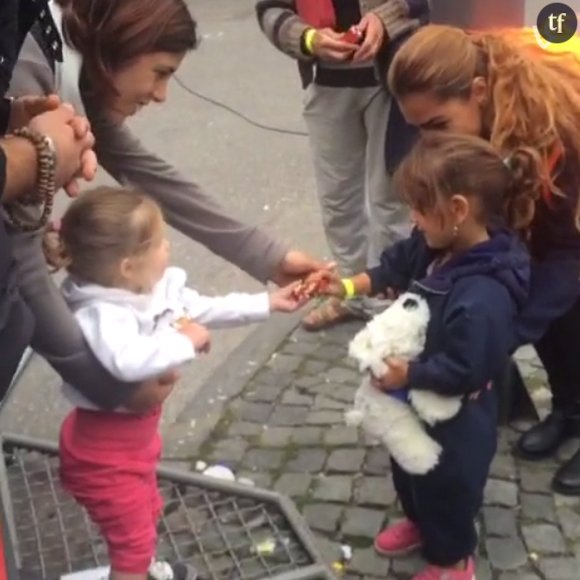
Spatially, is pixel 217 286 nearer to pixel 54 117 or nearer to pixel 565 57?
pixel 565 57

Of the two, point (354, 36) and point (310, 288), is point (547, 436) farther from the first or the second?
point (354, 36)

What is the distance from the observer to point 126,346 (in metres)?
2.38

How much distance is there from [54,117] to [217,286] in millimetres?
2753

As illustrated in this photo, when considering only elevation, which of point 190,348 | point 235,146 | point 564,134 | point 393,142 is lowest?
point 235,146

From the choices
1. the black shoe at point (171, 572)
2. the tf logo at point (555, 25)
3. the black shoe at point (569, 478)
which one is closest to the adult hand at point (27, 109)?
the black shoe at point (171, 572)

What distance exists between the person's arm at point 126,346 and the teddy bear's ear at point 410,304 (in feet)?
1.87

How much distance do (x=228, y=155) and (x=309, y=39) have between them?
2791 mm

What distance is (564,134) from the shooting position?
2750 millimetres

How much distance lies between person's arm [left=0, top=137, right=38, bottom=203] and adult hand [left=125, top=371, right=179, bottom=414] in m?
0.61

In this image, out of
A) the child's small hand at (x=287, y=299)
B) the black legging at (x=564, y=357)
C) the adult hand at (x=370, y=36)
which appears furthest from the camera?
the adult hand at (x=370, y=36)

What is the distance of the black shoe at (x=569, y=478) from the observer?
3.30 m

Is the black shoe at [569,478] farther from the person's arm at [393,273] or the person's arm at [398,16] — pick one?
the person's arm at [398,16]

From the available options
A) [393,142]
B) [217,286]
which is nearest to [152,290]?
[393,142]

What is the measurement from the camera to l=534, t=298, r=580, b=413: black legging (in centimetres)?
327
